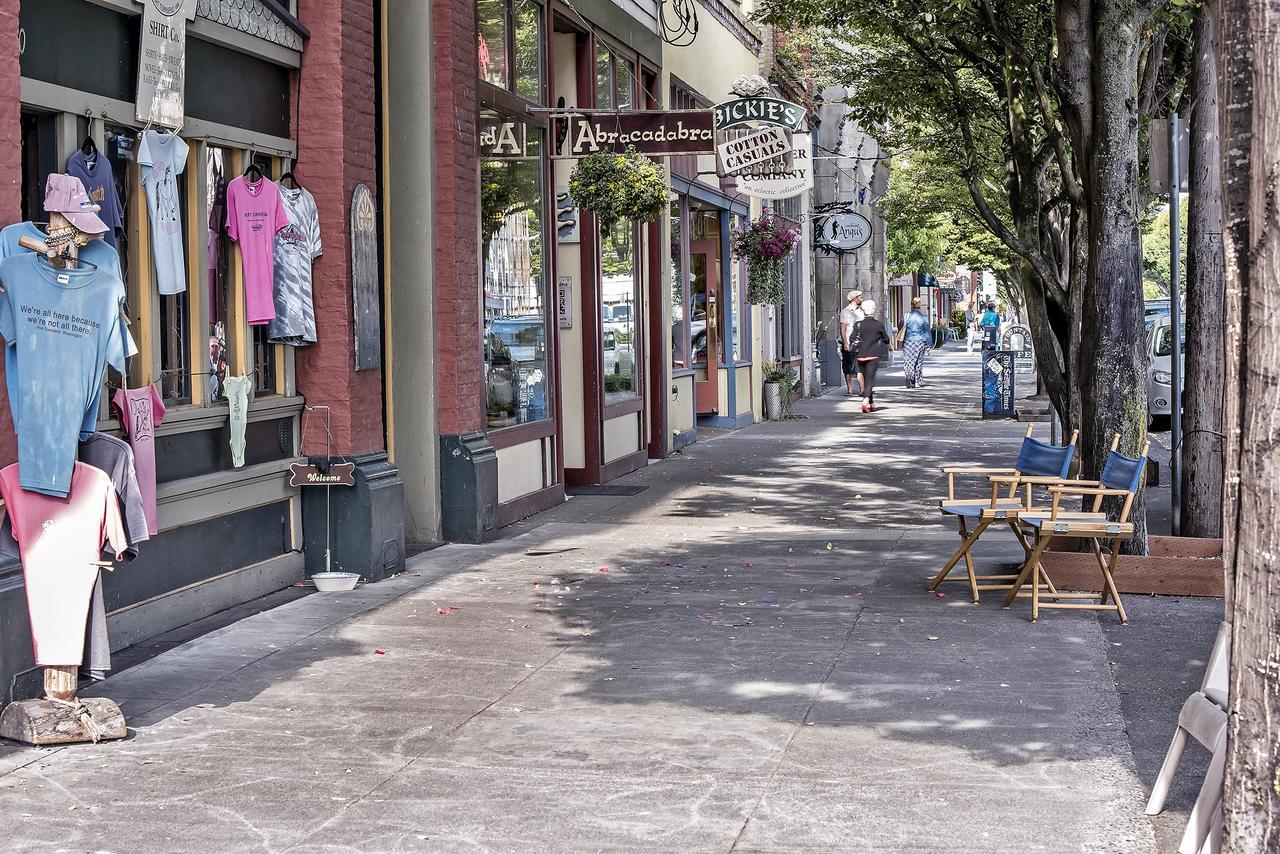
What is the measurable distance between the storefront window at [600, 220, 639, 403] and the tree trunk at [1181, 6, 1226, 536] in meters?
6.62

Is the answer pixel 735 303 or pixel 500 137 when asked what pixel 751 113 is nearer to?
pixel 500 137

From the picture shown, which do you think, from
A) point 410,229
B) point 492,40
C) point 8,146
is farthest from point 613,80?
point 8,146

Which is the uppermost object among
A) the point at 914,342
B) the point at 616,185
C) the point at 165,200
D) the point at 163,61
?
the point at 163,61

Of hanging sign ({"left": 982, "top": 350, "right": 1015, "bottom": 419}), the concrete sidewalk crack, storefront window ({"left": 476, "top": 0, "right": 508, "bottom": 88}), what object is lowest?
the concrete sidewalk crack

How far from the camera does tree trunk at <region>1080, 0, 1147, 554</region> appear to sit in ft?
33.4

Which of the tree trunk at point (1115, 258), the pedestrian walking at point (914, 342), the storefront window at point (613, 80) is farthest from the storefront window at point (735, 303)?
the tree trunk at point (1115, 258)

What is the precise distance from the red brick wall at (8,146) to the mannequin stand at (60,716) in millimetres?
268

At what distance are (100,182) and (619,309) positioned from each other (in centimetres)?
986

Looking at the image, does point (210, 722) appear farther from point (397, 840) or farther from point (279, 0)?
point (279, 0)

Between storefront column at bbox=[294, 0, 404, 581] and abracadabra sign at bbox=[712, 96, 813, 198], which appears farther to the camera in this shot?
abracadabra sign at bbox=[712, 96, 813, 198]

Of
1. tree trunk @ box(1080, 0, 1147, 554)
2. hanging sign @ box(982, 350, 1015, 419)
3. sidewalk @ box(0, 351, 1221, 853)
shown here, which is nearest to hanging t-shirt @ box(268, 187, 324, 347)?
sidewalk @ box(0, 351, 1221, 853)

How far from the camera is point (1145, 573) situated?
31.4 feet

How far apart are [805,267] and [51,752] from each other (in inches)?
1006

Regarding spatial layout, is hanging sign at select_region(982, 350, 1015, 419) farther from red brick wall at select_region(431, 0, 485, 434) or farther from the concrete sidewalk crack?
the concrete sidewalk crack
